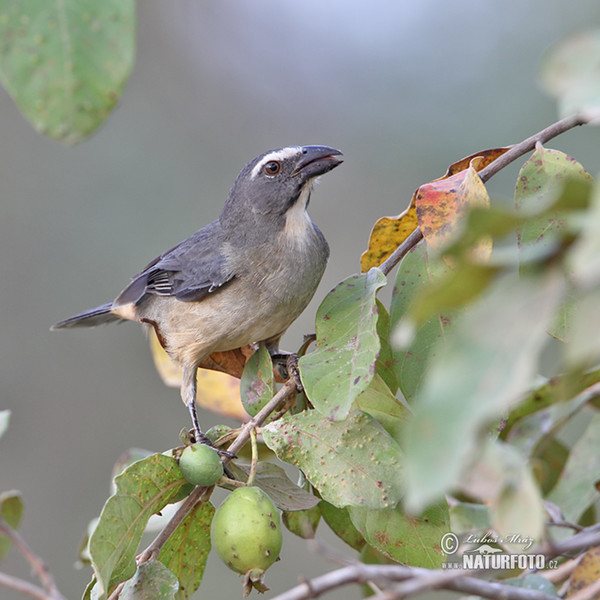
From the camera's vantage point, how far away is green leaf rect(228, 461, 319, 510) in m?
2.21

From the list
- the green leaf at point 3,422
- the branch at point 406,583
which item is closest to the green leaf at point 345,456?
the branch at point 406,583

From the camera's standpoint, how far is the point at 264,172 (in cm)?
402

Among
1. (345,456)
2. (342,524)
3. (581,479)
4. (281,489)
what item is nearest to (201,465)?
(281,489)

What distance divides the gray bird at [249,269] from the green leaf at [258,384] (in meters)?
0.94

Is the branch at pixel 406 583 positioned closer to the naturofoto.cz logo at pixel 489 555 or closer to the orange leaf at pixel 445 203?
the naturofoto.cz logo at pixel 489 555

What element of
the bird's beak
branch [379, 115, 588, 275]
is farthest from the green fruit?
the bird's beak

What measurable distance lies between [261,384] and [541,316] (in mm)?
1776

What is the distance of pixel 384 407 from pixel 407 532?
34 centimetres

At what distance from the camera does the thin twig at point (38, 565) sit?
4.25ft

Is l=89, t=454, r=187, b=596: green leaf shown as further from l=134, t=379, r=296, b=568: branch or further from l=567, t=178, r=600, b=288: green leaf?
l=567, t=178, r=600, b=288: green leaf

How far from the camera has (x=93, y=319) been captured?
489 centimetres

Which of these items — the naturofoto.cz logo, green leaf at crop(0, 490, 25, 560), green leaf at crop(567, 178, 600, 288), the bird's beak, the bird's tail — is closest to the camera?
green leaf at crop(567, 178, 600, 288)

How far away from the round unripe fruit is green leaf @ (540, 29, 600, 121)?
4.34ft

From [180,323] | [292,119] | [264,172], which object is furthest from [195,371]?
[292,119]
